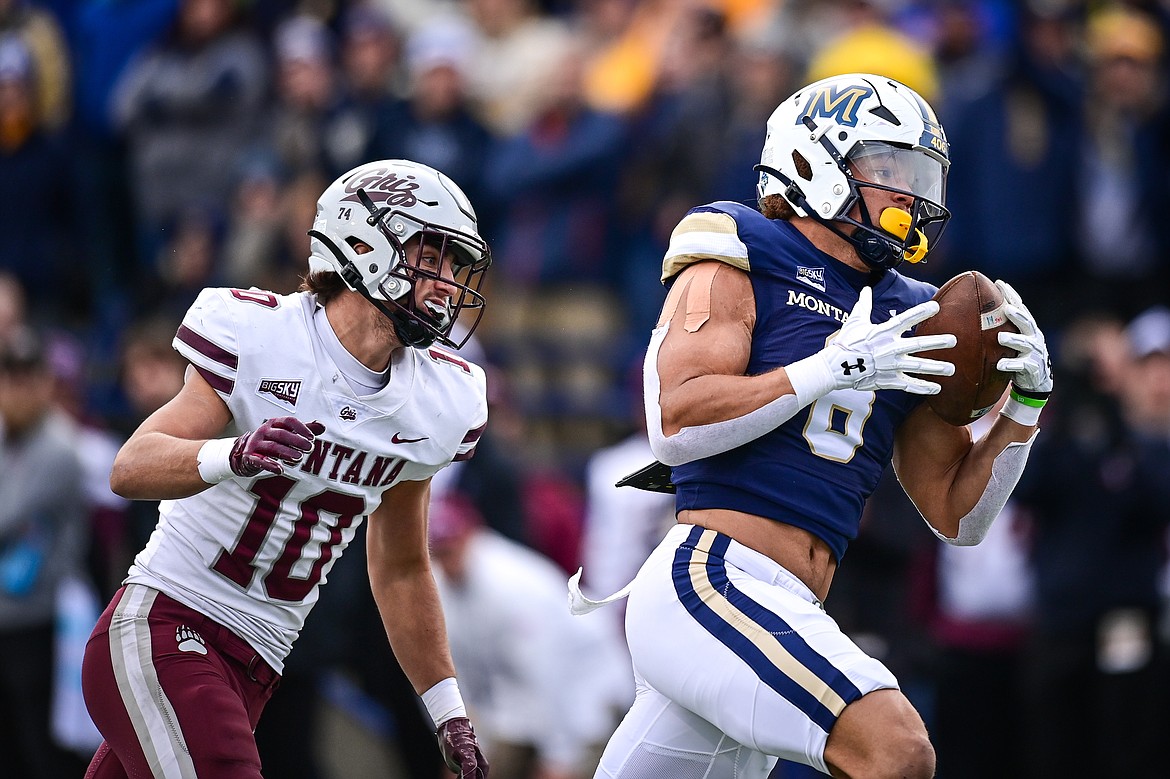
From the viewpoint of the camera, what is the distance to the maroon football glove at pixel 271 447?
395 centimetres

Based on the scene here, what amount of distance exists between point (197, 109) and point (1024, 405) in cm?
714

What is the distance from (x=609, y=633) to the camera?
7.92m

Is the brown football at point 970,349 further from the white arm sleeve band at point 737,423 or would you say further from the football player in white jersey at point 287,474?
the football player in white jersey at point 287,474

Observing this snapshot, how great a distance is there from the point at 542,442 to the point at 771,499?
578 cm

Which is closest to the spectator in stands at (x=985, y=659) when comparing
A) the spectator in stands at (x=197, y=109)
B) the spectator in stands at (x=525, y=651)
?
the spectator in stands at (x=525, y=651)

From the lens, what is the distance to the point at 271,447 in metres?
3.96

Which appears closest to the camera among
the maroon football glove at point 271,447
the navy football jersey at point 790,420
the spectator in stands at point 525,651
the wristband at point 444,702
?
the maroon football glove at point 271,447

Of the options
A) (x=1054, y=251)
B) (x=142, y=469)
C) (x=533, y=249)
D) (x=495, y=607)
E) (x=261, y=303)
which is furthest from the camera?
(x=533, y=249)

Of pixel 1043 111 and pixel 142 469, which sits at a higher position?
pixel 142 469

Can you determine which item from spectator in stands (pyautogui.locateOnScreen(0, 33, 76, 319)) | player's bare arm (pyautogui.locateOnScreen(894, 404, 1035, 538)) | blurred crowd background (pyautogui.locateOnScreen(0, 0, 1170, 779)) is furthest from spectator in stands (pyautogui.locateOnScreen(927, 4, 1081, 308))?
spectator in stands (pyautogui.locateOnScreen(0, 33, 76, 319))

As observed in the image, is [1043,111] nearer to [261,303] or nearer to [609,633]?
[609,633]

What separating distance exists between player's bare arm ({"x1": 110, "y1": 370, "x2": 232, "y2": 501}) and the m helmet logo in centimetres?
168

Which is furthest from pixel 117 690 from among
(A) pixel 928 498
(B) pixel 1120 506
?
(B) pixel 1120 506

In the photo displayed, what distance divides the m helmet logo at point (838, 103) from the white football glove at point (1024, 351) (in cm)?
56
